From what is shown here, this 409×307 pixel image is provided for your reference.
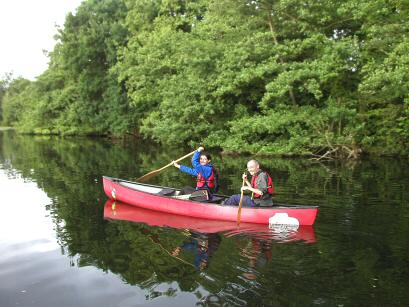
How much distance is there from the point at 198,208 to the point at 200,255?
7.63 feet

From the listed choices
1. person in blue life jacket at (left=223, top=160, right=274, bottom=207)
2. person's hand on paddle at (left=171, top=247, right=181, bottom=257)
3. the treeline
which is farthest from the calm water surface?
the treeline

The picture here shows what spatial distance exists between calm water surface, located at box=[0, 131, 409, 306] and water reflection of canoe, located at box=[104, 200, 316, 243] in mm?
39

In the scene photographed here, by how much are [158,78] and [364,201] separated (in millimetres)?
21630

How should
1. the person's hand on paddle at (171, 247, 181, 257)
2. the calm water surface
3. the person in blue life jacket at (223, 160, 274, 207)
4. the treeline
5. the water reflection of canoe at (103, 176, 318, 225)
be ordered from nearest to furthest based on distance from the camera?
the calm water surface
the person's hand on paddle at (171, 247, 181, 257)
the water reflection of canoe at (103, 176, 318, 225)
the person in blue life jacket at (223, 160, 274, 207)
the treeline

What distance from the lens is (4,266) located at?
6.78 metres

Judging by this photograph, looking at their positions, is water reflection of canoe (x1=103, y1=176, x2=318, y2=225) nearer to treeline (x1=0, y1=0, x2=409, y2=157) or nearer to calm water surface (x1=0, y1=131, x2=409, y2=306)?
calm water surface (x1=0, y1=131, x2=409, y2=306)

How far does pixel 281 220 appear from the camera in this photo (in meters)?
8.39

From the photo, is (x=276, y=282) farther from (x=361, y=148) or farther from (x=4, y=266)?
(x=361, y=148)

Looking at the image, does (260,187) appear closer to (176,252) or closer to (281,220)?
(281,220)

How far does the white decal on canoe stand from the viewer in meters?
8.33

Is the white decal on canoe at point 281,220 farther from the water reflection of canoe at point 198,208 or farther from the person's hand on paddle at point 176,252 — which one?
the person's hand on paddle at point 176,252

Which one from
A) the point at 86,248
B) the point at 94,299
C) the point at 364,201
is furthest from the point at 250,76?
the point at 94,299


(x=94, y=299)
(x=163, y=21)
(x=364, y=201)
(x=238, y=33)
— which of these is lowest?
(x=94, y=299)

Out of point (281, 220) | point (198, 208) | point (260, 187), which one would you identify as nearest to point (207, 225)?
point (198, 208)
